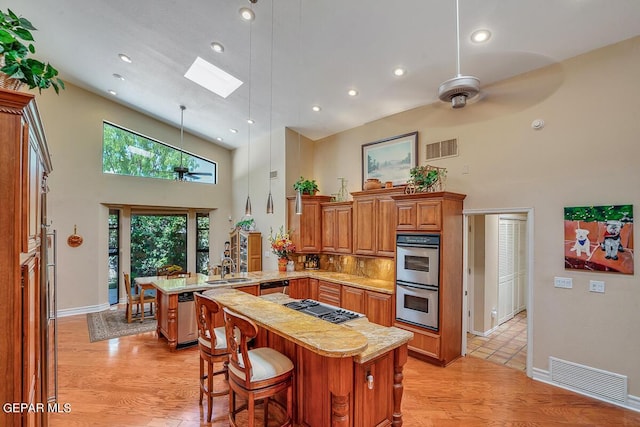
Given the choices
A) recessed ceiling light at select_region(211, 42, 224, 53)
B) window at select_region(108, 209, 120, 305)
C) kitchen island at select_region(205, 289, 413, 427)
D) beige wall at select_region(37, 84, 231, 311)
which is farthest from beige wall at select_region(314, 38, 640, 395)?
window at select_region(108, 209, 120, 305)

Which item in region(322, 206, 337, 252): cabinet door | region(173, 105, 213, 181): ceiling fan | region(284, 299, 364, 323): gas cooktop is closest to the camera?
region(284, 299, 364, 323): gas cooktop

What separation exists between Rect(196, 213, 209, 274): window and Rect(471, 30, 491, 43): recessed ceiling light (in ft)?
24.1

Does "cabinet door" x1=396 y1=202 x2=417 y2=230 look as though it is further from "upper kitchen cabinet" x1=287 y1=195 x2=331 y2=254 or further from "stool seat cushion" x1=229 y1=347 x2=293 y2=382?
"stool seat cushion" x1=229 y1=347 x2=293 y2=382

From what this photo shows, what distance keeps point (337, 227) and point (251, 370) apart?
12.2ft

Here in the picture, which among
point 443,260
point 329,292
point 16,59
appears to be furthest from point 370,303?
point 16,59

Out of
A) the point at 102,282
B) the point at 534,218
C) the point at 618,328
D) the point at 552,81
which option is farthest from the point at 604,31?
the point at 102,282

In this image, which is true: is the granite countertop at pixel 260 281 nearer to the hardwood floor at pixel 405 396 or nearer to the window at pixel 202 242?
the hardwood floor at pixel 405 396

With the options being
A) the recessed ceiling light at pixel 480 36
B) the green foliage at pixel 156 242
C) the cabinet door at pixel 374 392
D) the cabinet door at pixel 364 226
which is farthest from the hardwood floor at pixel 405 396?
the recessed ceiling light at pixel 480 36

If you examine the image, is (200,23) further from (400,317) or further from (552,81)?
(400,317)

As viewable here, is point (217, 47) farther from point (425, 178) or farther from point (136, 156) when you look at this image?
point (136, 156)

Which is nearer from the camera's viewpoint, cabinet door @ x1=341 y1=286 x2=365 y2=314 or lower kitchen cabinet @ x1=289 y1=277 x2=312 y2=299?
cabinet door @ x1=341 y1=286 x2=365 y2=314

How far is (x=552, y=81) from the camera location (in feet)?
11.6

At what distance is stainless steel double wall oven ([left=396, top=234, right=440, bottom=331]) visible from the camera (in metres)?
3.99

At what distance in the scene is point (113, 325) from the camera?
18.4 feet
